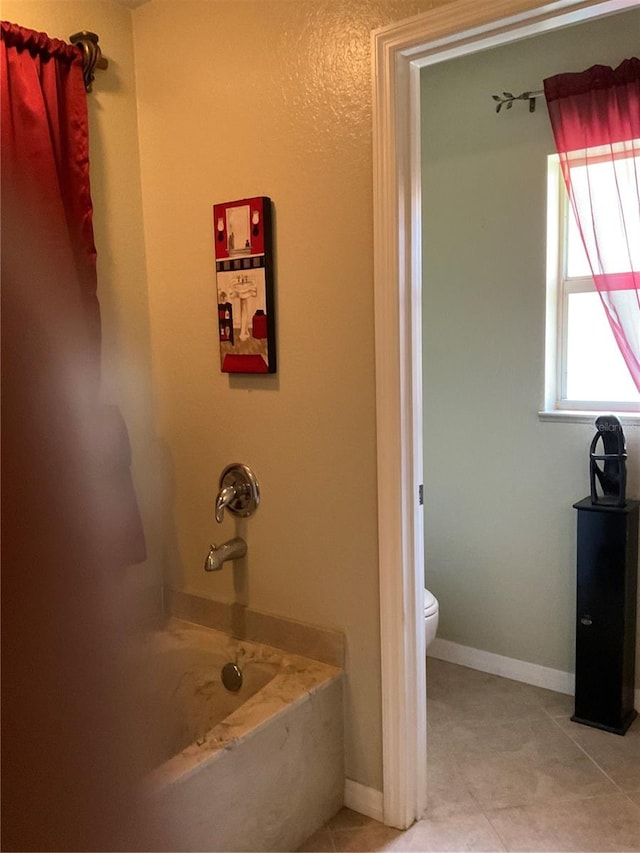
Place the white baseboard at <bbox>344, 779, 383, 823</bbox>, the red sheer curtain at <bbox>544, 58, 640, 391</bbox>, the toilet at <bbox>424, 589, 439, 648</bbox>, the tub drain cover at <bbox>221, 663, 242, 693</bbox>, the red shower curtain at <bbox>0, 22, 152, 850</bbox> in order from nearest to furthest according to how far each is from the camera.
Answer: the red shower curtain at <bbox>0, 22, 152, 850</bbox>, the white baseboard at <bbox>344, 779, 383, 823</bbox>, the tub drain cover at <bbox>221, 663, 242, 693</bbox>, the red sheer curtain at <bbox>544, 58, 640, 391</bbox>, the toilet at <bbox>424, 589, 439, 648</bbox>

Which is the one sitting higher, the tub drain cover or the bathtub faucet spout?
the bathtub faucet spout

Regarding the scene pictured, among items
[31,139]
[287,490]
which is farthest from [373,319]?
[31,139]

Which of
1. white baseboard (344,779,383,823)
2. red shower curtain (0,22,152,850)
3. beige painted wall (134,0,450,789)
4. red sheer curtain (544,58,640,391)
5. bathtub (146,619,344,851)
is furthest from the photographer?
red sheer curtain (544,58,640,391)

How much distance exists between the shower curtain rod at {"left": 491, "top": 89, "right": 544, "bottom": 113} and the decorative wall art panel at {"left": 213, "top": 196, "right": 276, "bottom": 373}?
44.3 inches

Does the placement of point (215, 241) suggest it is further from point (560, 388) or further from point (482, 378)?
point (560, 388)

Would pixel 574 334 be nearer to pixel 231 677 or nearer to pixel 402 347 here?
pixel 402 347

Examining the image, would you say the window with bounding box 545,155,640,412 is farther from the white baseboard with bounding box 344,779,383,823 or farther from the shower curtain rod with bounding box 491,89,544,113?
the white baseboard with bounding box 344,779,383,823

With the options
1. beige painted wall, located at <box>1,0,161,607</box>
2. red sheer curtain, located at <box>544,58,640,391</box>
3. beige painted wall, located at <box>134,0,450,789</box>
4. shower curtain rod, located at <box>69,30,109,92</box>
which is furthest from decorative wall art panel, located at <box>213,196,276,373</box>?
red sheer curtain, located at <box>544,58,640,391</box>

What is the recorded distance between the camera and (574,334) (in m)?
2.42

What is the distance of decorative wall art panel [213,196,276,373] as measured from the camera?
181 cm

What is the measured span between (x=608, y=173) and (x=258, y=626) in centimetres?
184

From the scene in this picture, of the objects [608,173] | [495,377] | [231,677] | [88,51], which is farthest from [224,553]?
[608,173]

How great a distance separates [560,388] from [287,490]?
1.19m

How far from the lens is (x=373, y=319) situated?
5.40 feet
